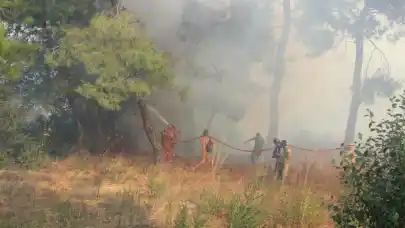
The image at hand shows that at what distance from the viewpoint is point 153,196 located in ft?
28.0

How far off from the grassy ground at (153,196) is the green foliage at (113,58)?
167 cm

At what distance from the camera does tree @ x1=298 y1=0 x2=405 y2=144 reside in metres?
11.6

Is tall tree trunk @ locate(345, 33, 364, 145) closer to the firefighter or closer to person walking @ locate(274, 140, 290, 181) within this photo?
person walking @ locate(274, 140, 290, 181)

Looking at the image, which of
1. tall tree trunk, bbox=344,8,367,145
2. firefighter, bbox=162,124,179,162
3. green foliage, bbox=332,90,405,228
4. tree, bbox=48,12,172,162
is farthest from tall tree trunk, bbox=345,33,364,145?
green foliage, bbox=332,90,405,228

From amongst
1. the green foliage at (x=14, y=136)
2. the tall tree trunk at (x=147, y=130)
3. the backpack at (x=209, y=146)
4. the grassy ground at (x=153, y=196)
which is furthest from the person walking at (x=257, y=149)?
the green foliage at (x=14, y=136)

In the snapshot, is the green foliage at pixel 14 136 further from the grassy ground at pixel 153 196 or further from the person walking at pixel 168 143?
the person walking at pixel 168 143

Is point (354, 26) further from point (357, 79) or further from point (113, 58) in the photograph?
point (113, 58)

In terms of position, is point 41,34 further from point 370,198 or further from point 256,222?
point 370,198

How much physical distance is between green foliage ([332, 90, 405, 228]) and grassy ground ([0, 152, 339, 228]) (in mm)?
2364

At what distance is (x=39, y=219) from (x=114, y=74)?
10.6ft

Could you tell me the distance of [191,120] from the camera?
12.6 metres

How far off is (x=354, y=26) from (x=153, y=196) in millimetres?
6997

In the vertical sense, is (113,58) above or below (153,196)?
above

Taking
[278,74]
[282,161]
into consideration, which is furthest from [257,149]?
[278,74]
